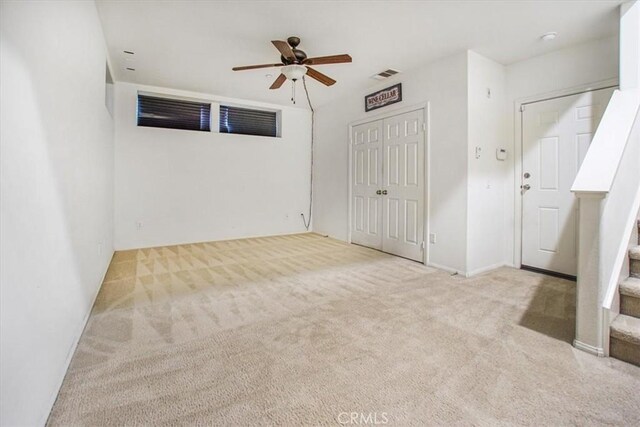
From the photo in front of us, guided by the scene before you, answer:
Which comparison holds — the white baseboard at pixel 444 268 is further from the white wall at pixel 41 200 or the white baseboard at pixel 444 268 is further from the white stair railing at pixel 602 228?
the white wall at pixel 41 200

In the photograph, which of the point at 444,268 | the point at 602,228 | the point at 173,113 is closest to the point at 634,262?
the point at 602,228

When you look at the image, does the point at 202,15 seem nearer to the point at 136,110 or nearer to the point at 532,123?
the point at 136,110

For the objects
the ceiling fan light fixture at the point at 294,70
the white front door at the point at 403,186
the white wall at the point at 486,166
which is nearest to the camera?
the ceiling fan light fixture at the point at 294,70

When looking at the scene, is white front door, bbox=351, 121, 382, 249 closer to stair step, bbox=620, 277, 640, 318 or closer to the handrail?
the handrail

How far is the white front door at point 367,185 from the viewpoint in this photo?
4.69 metres

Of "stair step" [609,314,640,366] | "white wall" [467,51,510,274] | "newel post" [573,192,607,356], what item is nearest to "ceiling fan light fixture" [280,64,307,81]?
"white wall" [467,51,510,274]

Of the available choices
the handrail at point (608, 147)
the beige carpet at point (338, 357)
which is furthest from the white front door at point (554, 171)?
the handrail at point (608, 147)

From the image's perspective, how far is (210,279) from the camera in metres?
3.33

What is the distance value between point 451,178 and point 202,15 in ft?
10.1

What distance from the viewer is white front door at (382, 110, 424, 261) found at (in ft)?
13.2

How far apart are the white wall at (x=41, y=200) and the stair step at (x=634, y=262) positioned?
3.35 m

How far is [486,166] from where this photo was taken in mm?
3635

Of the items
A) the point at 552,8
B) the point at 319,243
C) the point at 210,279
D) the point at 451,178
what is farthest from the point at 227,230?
the point at 552,8

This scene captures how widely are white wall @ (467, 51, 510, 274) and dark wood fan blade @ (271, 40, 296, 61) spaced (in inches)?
77.8
